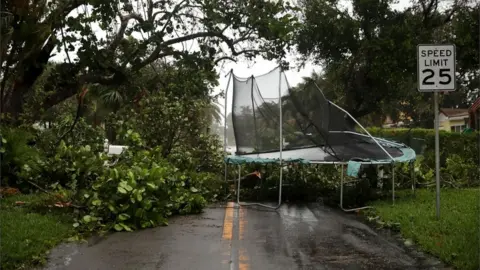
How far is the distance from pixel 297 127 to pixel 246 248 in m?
4.08

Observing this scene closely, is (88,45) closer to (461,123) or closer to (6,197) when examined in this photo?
(6,197)

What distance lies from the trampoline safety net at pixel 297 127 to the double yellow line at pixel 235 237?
158 centimetres

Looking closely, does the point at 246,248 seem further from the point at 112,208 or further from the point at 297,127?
the point at 297,127

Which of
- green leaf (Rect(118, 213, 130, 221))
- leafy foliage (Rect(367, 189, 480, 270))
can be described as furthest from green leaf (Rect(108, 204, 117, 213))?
leafy foliage (Rect(367, 189, 480, 270))

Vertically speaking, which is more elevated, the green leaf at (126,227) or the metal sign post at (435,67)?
the metal sign post at (435,67)

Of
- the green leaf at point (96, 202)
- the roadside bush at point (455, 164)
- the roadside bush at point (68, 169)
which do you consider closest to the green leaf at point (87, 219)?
the green leaf at point (96, 202)

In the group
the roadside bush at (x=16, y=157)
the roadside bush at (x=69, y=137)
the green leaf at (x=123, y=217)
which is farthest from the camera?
the roadside bush at (x=69, y=137)

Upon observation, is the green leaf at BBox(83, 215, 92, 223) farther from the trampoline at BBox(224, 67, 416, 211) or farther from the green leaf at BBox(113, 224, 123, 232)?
the trampoline at BBox(224, 67, 416, 211)

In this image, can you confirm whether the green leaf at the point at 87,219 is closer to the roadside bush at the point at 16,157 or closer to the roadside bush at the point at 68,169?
the roadside bush at the point at 68,169

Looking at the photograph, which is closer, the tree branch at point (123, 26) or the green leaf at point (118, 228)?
the green leaf at point (118, 228)

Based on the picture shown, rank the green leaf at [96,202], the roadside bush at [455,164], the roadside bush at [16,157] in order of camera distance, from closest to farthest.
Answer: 1. the green leaf at [96,202]
2. the roadside bush at [16,157]
3. the roadside bush at [455,164]

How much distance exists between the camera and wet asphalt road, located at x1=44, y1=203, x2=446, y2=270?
220 inches

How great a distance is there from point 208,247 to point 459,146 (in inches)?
431

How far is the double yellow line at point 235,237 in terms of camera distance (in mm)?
5684
